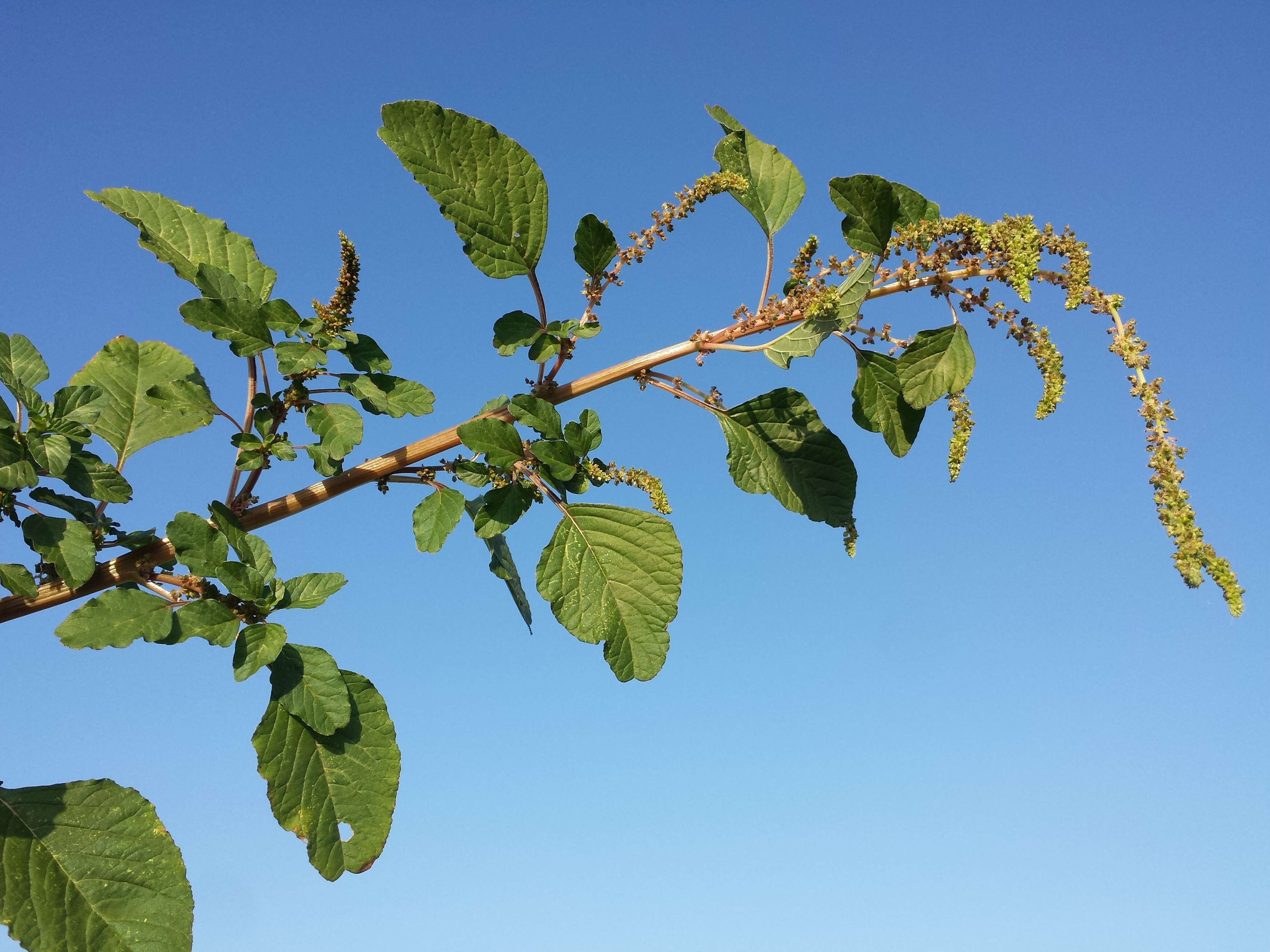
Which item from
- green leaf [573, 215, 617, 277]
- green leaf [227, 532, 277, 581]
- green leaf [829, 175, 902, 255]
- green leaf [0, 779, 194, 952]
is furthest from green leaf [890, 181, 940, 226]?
green leaf [0, 779, 194, 952]

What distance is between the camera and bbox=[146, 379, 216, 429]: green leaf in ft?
7.18

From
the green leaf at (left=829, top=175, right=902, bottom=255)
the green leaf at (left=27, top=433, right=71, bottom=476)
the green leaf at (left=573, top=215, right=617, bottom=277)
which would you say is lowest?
the green leaf at (left=27, top=433, right=71, bottom=476)

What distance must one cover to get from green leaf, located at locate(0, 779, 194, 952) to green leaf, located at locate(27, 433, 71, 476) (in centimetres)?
74

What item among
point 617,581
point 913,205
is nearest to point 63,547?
point 617,581

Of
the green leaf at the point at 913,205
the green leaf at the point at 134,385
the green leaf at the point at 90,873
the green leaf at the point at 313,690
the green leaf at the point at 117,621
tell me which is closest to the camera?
the green leaf at the point at 117,621

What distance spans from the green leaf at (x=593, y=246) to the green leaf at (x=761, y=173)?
1.26 feet

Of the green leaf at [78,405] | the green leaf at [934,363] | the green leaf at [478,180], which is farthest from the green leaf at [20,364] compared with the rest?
the green leaf at [934,363]

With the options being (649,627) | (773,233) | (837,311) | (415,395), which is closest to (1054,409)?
(837,311)

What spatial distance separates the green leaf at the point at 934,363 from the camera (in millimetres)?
2172

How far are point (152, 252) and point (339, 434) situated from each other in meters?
0.70

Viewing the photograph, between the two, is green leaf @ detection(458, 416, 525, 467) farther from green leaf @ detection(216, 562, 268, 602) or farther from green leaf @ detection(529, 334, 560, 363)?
green leaf @ detection(216, 562, 268, 602)

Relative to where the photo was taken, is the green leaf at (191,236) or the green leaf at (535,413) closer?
the green leaf at (535,413)

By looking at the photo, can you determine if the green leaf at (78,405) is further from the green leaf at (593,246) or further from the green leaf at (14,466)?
the green leaf at (593,246)

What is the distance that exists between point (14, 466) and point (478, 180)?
113 cm
